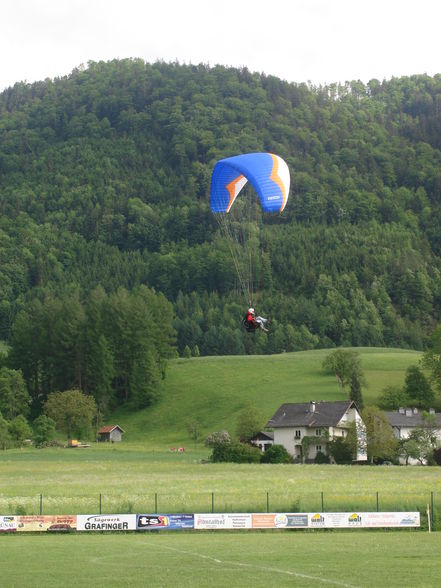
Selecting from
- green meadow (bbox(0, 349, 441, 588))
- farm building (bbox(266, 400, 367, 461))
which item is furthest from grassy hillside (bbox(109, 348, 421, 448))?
farm building (bbox(266, 400, 367, 461))

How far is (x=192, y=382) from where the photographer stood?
122 meters

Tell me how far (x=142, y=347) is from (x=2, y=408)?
77.1ft

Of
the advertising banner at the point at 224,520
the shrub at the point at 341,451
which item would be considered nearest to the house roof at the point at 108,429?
the shrub at the point at 341,451

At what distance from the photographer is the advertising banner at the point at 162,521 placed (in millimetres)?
36938

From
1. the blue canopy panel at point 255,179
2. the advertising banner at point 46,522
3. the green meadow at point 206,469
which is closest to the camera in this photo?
the advertising banner at point 46,522

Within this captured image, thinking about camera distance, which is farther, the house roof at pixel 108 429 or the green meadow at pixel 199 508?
the house roof at pixel 108 429

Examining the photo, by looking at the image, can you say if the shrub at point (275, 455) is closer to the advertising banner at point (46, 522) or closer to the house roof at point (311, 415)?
the house roof at point (311, 415)

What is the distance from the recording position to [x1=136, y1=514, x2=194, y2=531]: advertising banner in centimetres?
3694

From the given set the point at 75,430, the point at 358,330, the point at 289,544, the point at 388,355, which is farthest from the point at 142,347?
the point at 289,544

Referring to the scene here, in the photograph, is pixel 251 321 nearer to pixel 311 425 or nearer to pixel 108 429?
pixel 311 425

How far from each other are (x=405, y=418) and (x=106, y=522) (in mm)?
60541

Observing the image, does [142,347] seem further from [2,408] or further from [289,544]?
[289,544]

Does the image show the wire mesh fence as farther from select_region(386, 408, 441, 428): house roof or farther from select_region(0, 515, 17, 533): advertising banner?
select_region(386, 408, 441, 428): house roof

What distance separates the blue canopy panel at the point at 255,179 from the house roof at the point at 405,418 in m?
48.4
